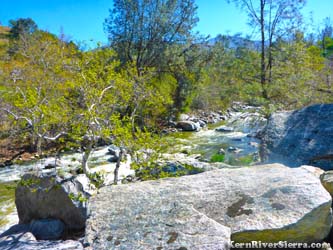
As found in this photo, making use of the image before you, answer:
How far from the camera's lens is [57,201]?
4.50 meters

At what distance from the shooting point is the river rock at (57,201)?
4363 mm

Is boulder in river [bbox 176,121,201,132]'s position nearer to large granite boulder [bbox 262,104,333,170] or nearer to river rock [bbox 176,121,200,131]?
river rock [bbox 176,121,200,131]

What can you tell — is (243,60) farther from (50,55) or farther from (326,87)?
(50,55)

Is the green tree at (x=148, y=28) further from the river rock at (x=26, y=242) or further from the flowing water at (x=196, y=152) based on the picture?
the river rock at (x=26, y=242)

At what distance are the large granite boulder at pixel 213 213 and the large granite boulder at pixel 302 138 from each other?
5.52ft

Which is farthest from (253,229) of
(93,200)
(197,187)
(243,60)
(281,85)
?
(243,60)

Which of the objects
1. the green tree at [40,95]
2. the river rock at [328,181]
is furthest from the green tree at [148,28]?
the river rock at [328,181]

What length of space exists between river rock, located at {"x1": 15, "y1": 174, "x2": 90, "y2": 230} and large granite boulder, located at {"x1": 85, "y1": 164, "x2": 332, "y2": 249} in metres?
1.94

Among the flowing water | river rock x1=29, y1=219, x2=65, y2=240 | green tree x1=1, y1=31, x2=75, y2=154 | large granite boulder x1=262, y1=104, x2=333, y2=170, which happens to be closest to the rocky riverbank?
river rock x1=29, y1=219, x2=65, y2=240

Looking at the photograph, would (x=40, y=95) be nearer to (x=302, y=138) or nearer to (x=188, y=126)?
(x=302, y=138)

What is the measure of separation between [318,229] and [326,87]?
776 cm

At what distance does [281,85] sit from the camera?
25.3 feet

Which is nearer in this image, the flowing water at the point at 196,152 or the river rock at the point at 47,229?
the river rock at the point at 47,229

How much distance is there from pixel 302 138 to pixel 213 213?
9.39ft
